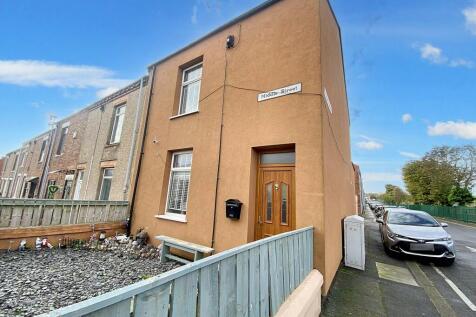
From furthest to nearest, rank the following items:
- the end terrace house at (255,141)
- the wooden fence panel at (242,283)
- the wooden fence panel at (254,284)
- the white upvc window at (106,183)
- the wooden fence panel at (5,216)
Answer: the white upvc window at (106,183)
the wooden fence panel at (5,216)
the end terrace house at (255,141)
the wooden fence panel at (254,284)
the wooden fence panel at (242,283)

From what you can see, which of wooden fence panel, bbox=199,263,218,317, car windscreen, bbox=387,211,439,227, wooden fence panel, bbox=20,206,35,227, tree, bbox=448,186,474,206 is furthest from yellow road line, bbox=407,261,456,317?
tree, bbox=448,186,474,206

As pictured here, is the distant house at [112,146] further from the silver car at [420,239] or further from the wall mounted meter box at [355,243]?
the silver car at [420,239]

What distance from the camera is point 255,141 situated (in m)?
4.79

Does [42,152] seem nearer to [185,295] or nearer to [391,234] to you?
[185,295]

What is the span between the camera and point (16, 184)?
18.7m

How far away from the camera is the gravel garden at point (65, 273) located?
307 cm

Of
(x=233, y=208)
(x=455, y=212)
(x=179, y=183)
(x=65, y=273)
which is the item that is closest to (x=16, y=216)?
(x=65, y=273)

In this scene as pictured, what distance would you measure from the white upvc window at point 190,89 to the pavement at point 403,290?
243 inches

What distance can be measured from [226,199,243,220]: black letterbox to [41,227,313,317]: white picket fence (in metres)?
1.91

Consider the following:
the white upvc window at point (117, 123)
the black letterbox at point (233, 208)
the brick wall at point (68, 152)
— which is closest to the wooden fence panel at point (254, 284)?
the black letterbox at point (233, 208)

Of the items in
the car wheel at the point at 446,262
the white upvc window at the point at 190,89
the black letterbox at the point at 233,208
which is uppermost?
the white upvc window at the point at 190,89

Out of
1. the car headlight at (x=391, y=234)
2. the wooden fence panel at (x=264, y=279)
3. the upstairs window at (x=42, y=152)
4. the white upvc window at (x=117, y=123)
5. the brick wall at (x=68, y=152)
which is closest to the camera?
the wooden fence panel at (x=264, y=279)

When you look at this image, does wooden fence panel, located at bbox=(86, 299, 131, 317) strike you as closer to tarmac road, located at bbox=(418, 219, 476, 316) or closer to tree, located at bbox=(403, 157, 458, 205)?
tarmac road, located at bbox=(418, 219, 476, 316)

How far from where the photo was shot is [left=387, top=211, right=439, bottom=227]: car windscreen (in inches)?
266
